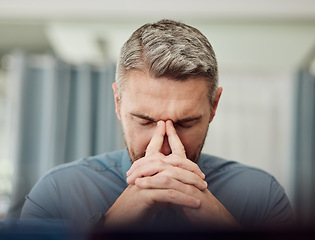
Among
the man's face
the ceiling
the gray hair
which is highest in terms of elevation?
the ceiling

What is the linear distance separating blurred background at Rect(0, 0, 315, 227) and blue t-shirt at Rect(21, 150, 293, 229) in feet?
2.55

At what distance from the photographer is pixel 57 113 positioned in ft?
4.46

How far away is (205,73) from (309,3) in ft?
3.67

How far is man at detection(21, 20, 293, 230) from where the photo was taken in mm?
328

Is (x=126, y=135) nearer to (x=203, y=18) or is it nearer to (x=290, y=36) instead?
(x=203, y=18)

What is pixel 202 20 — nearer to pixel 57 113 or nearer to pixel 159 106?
pixel 57 113

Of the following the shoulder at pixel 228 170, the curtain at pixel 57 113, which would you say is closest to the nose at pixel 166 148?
Answer: the shoulder at pixel 228 170

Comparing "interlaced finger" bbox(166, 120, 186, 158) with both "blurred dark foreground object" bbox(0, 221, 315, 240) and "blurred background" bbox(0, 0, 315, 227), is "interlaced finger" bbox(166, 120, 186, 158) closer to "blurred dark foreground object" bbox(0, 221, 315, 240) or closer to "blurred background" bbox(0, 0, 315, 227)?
"blurred dark foreground object" bbox(0, 221, 315, 240)

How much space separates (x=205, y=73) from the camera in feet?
1.31

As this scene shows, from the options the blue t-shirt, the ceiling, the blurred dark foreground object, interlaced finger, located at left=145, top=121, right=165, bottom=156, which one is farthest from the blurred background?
the blurred dark foreground object

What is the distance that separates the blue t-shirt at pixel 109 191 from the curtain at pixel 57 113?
773 millimetres

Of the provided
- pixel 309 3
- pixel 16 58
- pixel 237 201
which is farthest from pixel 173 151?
pixel 16 58

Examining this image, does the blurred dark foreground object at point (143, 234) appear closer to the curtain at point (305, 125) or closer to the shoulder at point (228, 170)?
the shoulder at point (228, 170)

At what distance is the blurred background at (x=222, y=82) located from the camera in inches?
53.1
